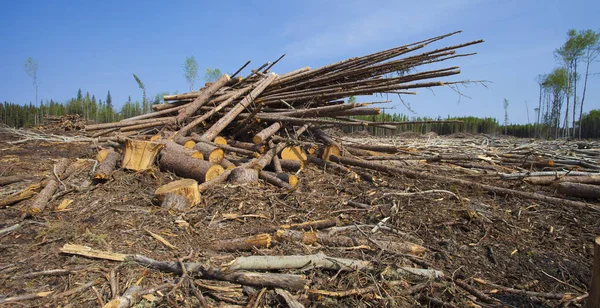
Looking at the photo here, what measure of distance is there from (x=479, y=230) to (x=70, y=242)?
4.45 meters

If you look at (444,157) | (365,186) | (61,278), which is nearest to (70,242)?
(61,278)

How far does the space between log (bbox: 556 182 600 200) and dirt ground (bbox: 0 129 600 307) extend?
0.19 meters

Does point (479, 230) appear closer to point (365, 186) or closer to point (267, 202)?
point (365, 186)

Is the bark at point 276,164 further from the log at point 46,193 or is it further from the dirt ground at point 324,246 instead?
the log at point 46,193

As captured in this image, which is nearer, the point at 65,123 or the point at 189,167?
the point at 189,167

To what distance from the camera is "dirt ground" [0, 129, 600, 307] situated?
2.66 metres

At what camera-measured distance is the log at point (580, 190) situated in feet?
15.5

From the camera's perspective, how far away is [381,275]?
2805 millimetres

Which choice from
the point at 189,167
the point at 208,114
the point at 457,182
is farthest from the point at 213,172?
the point at 457,182

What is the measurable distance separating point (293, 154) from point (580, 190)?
14.8 feet

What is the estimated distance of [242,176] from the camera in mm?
5027

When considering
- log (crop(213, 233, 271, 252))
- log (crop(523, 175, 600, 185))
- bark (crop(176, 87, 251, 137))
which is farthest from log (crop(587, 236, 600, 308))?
bark (crop(176, 87, 251, 137))

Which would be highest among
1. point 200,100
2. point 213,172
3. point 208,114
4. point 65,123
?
point 200,100

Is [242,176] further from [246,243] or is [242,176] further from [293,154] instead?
[246,243]
